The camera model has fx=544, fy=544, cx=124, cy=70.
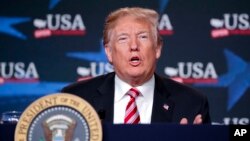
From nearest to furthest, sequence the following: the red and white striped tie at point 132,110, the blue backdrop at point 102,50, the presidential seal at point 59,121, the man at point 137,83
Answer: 1. the presidential seal at point 59,121
2. the red and white striped tie at point 132,110
3. the man at point 137,83
4. the blue backdrop at point 102,50

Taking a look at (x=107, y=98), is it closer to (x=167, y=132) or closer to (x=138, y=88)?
(x=138, y=88)

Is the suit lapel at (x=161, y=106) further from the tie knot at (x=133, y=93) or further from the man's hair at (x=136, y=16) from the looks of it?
the man's hair at (x=136, y=16)

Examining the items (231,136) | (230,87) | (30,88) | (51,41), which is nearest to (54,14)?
(51,41)

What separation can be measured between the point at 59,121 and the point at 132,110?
63cm

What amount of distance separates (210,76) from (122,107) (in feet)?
4.81

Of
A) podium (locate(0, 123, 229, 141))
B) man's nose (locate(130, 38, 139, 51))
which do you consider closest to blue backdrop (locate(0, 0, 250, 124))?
man's nose (locate(130, 38, 139, 51))

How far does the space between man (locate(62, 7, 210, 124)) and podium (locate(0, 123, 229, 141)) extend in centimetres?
55

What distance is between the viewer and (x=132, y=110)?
6.05ft

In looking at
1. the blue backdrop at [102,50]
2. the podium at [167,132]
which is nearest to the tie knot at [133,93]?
the podium at [167,132]

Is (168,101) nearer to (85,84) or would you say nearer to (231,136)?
(85,84)

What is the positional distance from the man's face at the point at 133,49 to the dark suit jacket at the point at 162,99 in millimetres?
76

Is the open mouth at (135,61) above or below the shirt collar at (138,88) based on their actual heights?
above

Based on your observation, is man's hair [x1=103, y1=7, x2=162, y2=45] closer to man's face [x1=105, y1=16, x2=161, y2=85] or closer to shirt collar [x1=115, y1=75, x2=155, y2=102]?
man's face [x1=105, y1=16, x2=161, y2=85]

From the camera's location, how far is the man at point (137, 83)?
1.92m
